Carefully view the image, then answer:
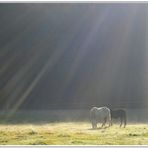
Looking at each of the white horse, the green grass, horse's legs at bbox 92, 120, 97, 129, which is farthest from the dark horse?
horse's legs at bbox 92, 120, 97, 129

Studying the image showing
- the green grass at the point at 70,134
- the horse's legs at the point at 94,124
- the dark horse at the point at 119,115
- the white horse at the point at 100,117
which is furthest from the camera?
the dark horse at the point at 119,115

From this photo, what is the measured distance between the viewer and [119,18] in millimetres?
8531

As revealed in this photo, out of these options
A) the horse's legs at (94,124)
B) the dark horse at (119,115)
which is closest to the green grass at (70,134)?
the horse's legs at (94,124)

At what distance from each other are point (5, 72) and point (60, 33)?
1386 mm

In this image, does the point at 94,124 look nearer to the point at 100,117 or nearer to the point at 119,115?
the point at 100,117

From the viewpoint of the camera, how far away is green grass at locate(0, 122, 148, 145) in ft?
16.3

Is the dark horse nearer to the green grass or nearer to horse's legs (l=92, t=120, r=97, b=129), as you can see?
the green grass

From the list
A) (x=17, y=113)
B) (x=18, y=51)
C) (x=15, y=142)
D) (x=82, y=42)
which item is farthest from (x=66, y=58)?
(x=15, y=142)

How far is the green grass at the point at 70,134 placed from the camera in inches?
195

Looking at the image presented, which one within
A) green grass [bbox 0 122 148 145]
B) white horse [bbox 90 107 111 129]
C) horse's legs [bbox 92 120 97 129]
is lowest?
green grass [bbox 0 122 148 145]

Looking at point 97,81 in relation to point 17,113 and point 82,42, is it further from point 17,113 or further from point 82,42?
point 17,113

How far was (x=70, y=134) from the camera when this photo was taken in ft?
17.6

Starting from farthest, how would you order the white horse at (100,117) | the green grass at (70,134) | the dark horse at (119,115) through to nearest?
the dark horse at (119,115), the white horse at (100,117), the green grass at (70,134)

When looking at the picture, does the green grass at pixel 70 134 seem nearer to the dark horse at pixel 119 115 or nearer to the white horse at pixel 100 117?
the white horse at pixel 100 117
